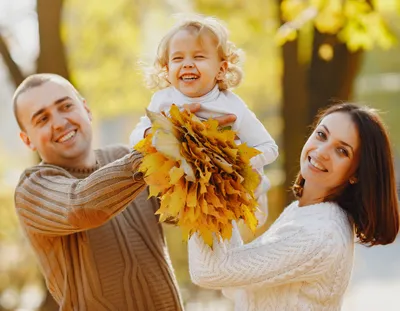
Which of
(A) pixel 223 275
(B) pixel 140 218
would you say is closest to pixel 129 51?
(B) pixel 140 218

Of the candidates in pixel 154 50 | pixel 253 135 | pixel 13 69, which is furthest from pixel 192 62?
pixel 13 69

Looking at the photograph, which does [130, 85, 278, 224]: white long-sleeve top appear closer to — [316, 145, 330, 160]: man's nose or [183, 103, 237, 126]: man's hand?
[183, 103, 237, 126]: man's hand

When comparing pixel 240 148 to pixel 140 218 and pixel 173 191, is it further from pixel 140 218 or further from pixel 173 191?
pixel 140 218

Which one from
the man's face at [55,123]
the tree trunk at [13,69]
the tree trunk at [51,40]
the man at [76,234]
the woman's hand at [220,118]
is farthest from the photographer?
the tree trunk at [13,69]

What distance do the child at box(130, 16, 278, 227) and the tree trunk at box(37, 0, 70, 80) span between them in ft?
10.7

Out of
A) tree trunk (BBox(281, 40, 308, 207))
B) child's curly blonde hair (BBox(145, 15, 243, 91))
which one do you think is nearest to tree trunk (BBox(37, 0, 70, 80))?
tree trunk (BBox(281, 40, 308, 207))

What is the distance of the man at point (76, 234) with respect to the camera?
3.01 meters

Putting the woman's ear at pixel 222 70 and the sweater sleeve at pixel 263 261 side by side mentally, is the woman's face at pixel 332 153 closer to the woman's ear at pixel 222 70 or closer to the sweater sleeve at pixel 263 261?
the sweater sleeve at pixel 263 261

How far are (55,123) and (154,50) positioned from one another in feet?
1.79

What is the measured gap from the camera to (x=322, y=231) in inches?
105

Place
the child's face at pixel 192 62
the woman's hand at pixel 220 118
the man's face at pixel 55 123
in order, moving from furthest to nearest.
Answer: the man's face at pixel 55 123, the child's face at pixel 192 62, the woman's hand at pixel 220 118

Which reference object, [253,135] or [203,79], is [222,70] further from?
[253,135]

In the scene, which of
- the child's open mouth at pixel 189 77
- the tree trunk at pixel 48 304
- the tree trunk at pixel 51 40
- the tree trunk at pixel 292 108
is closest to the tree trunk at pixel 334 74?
the tree trunk at pixel 292 108

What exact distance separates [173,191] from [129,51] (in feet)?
29.3
